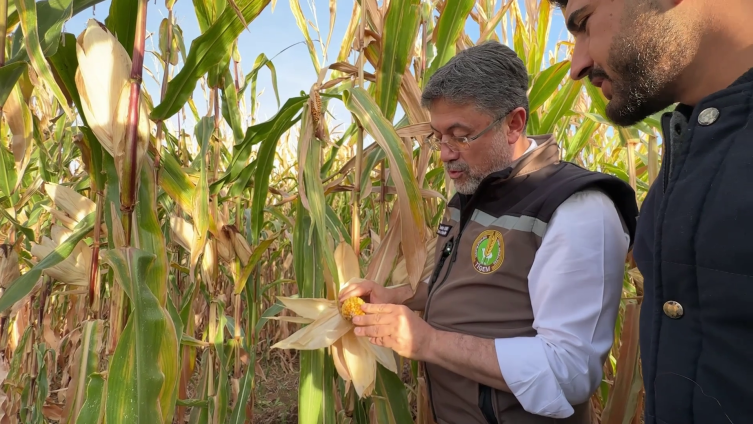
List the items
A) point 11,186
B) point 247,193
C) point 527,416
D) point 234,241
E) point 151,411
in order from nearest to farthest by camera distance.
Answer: point 151,411 → point 527,416 → point 11,186 → point 234,241 → point 247,193

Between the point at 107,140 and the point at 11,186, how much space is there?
63 cm

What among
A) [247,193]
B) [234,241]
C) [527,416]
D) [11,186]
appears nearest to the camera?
[527,416]

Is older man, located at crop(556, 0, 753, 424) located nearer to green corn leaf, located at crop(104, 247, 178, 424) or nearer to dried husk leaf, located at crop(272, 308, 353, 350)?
dried husk leaf, located at crop(272, 308, 353, 350)

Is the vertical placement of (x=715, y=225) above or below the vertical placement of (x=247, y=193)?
below

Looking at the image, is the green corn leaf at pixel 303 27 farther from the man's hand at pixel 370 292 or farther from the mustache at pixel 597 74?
the mustache at pixel 597 74

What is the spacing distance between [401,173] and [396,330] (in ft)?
1.07

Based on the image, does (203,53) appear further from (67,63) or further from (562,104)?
(562,104)

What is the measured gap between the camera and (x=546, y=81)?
138 cm

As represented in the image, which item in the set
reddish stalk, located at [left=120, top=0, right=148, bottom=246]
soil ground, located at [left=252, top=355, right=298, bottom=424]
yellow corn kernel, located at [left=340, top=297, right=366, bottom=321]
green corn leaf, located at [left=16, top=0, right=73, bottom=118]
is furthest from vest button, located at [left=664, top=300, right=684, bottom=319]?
soil ground, located at [left=252, top=355, right=298, bottom=424]

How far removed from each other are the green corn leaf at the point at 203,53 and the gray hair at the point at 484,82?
1.50 feet

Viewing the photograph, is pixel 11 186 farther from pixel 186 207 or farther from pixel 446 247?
pixel 446 247

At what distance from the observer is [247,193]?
6.33ft

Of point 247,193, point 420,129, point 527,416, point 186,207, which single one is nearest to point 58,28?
point 186,207

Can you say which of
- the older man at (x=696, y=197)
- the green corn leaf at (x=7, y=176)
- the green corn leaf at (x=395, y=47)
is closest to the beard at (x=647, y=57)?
the older man at (x=696, y=197)
